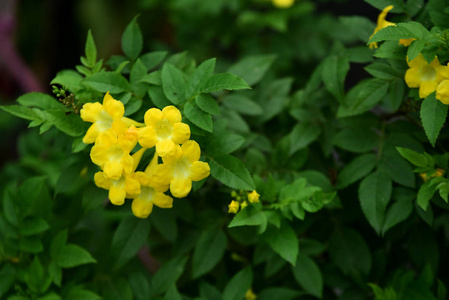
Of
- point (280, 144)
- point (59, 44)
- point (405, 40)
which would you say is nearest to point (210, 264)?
point (280, 144)

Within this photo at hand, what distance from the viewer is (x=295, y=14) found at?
2.34 m

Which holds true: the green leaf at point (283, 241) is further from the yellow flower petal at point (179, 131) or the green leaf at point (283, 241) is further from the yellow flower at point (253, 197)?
the yellow flower petal at point (179, 131)

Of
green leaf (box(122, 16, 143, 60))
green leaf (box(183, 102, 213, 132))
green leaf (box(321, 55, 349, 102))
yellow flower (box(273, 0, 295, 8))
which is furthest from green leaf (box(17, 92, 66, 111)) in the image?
yellow flower (box(273, 0, 295, 8))

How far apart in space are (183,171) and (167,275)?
17.0 inches

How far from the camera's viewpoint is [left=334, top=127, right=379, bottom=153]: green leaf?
133cm

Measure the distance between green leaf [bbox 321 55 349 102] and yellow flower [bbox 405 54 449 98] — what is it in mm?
237

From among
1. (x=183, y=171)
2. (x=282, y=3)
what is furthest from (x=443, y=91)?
(x=282, y=3)

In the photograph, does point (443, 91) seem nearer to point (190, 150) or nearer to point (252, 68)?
point (190, 150)

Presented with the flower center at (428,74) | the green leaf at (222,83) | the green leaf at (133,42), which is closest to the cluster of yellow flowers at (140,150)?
the green leaf at (222,83)

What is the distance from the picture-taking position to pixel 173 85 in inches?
45.6

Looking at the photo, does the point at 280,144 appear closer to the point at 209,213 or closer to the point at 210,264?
the point at 209,213

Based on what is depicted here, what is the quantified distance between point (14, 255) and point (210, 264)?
1.78ft

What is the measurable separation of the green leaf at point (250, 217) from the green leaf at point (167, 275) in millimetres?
301

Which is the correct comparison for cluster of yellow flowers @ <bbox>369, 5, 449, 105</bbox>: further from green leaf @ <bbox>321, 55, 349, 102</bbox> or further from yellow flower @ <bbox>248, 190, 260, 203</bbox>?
yellow flower @ <bbox>248, 190, 260, 203</bbox>
